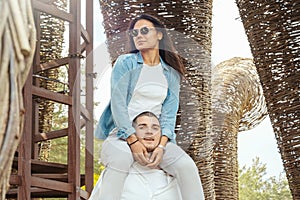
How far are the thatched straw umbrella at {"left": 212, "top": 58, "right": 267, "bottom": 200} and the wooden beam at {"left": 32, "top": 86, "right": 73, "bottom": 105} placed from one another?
5.08 feet

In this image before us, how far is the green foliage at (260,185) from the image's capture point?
9.66m

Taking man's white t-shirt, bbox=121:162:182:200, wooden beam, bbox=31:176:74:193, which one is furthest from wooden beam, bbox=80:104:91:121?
man's white t-shirt, bbox=121:162:182:200

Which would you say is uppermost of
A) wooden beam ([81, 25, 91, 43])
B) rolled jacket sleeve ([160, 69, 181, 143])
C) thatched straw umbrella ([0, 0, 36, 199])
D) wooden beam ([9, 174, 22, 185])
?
wooden beam ([81, 25, 91, 43])

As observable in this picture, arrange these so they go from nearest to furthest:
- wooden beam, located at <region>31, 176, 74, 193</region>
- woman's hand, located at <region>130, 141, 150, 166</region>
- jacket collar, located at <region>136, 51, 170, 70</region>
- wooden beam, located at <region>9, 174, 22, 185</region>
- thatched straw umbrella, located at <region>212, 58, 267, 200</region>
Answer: woman's hand, located at <region>130, 141, 150, 166</region>, jacket collar, located at <region>136, 51, 170, 70</region>, wooden beam, located at <region>9, 174, 22, 185</region>, wooden beam, located at <region>31, 176, 74, 193</region>, thatched straw umbrella, located at <region>212, 58, 267, 200</region>

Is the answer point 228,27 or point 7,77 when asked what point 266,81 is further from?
point 228,27

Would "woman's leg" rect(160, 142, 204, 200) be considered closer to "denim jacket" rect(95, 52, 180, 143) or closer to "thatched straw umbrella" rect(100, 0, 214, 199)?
"denim jacket" rect(95, 52, 180, 143)

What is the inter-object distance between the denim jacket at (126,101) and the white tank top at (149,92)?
0.6 inches

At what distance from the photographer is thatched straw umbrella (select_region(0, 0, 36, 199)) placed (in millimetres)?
472

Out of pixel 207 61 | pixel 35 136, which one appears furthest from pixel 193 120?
pixel 35 136

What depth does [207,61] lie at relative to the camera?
3994mm

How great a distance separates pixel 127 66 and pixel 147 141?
260mm

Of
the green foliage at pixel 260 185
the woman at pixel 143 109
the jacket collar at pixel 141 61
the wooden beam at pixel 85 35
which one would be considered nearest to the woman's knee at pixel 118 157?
the woman at pixel 143 109

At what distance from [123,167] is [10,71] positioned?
179 cm

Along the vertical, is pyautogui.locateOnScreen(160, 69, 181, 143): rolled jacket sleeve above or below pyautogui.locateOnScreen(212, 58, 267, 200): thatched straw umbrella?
below
